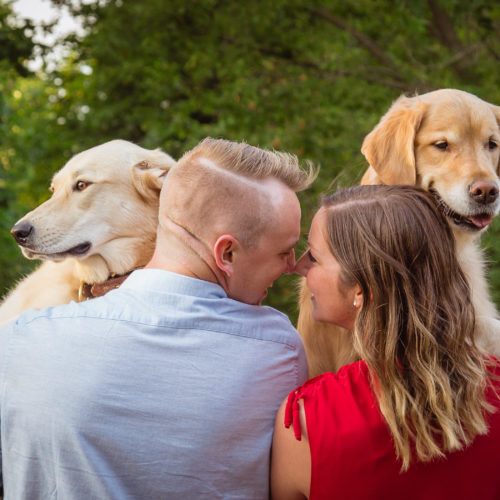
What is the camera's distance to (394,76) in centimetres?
801

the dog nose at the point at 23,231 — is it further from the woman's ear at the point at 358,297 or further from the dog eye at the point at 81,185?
the woman's ear at the point at 358,297

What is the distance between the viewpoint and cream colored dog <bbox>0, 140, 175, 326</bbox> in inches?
119

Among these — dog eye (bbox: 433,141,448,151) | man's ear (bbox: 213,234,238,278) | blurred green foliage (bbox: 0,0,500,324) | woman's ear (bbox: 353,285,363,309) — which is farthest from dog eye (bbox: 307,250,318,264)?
blurred green foliage (bbox: 0,0,500,324)

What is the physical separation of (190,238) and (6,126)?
5011 millimetres

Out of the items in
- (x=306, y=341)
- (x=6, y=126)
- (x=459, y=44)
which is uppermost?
(x=459, y=44)

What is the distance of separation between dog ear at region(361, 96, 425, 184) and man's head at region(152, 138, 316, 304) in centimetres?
83

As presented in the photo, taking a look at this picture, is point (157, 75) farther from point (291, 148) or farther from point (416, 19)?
point (416, 19)

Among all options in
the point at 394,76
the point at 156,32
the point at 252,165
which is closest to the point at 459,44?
the point at 394,76

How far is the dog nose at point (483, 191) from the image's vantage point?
257cm

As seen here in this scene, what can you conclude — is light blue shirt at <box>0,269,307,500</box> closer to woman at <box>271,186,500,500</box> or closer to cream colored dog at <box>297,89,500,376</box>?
woman at <box>271,186,500,500</box>

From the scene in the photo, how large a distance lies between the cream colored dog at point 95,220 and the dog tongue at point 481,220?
1.49m

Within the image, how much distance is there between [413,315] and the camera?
182cm

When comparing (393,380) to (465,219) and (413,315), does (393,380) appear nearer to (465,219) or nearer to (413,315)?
(413,315)

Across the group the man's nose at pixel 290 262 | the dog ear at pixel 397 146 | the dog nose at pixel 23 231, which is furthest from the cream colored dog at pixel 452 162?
the dog nose at pixel 23 231
